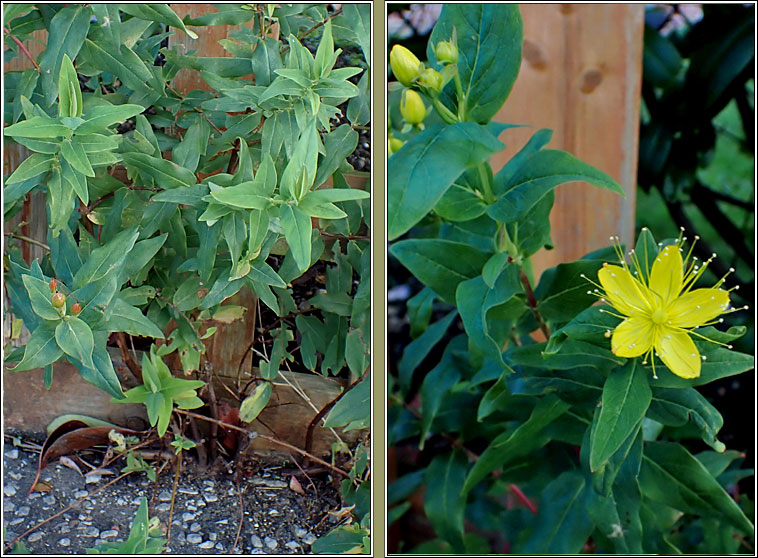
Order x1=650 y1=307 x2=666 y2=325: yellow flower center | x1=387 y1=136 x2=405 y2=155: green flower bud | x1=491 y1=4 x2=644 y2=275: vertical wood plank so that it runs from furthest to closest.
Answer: x1=491 y1=4 x2=644 y2=275: vertical wood plank → x1=387 y1=136 x2=405 y2=155: green flower bud → x1=650 y1=307 x2=666 y2=325: yellow flower center

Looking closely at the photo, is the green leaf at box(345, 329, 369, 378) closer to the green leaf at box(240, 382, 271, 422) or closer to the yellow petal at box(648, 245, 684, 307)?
the green leaf at box(240, 382, 271, 422)

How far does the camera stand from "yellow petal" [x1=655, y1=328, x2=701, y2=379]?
0.47 m

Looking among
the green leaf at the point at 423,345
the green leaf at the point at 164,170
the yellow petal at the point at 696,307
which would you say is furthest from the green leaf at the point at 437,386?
the green leaf at the point at 164,170

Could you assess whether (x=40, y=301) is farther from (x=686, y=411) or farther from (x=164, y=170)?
(x=686, y=411)

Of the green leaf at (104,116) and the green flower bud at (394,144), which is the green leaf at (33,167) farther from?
the green flower bud at (394,144)

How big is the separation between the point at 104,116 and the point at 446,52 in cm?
22

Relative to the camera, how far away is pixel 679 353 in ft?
1.56

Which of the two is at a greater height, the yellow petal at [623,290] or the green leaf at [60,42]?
the green leaf at [60,42]

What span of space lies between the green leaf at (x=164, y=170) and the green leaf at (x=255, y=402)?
146 millimetres

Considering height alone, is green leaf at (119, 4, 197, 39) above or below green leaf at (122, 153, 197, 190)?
above

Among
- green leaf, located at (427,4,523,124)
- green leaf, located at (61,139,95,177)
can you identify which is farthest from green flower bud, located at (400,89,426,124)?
green leaf, located at (61,139,95,177)

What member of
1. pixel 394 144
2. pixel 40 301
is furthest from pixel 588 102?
pixel 40 301

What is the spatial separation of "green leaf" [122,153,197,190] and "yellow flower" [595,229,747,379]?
1.00 ft

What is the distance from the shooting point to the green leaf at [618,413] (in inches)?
17.8
